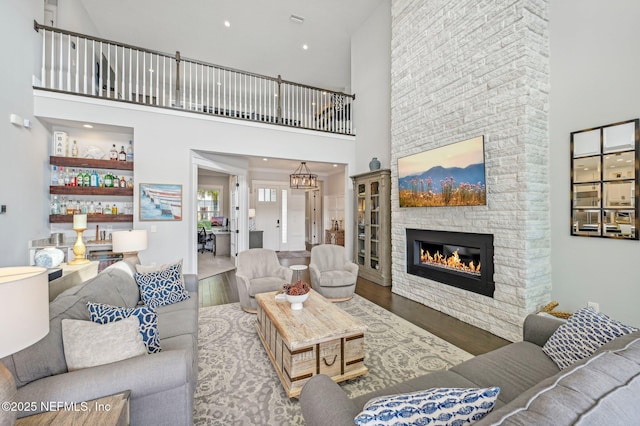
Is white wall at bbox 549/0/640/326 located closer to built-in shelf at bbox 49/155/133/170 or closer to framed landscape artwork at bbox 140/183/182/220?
framed landscape artwork at bbox 140/183/182/220

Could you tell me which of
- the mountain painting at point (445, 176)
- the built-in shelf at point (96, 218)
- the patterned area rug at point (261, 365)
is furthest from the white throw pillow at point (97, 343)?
the built-in shelf at point (96, 218)

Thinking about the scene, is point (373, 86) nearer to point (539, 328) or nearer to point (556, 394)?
point (539, 328)

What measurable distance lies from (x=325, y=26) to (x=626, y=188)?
20.0ft

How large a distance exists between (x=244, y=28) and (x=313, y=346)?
6.78 meters

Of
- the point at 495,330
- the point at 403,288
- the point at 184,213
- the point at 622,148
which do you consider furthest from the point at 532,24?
the point at 184,213

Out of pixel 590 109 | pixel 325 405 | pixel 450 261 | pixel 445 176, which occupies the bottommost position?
pixel 325 405

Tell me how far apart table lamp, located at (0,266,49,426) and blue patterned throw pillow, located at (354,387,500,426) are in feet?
3.90

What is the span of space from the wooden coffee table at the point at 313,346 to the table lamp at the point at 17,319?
1411mm

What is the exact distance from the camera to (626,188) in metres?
2.49

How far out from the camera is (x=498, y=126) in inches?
126

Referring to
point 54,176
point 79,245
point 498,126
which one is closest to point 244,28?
point 54,176

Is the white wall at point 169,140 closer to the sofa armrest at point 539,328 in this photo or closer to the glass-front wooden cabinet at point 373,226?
the glass-front wooden cabinet at point 373,226

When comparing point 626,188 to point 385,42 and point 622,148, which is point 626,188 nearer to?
point 622,148

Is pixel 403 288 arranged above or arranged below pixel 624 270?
below
